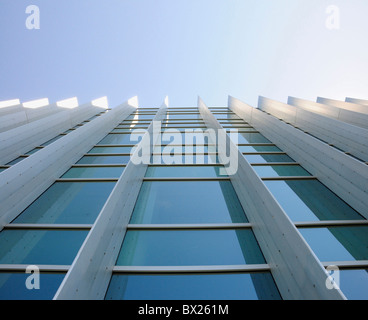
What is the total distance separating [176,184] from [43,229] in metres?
3.64

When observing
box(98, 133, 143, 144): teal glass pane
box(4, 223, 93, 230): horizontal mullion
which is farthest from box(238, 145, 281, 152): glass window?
box(4, 223, 93, 230): horizontal mullion

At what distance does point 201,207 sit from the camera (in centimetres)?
599

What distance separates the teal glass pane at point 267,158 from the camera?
859 centimetres

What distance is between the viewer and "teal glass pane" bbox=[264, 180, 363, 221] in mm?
5363

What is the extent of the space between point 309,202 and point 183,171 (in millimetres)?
3908

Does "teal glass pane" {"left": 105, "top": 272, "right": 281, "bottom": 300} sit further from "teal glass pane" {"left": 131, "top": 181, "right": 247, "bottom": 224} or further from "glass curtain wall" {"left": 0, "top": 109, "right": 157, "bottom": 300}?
"teal glass pane" {"left": 131, "top": 181, "right": 247, "bottom": 224}

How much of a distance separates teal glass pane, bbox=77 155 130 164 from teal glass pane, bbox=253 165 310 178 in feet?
16.0

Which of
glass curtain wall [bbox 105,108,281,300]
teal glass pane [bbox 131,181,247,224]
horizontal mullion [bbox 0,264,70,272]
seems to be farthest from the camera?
teal glass pane [bbox 131,181,247,224]

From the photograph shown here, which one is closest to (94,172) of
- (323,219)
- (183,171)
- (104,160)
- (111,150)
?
(104,160)

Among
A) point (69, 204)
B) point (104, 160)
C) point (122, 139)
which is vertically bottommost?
point (69, 204)

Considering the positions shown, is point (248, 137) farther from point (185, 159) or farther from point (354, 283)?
point (354, 283)

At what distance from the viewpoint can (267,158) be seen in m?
8.83

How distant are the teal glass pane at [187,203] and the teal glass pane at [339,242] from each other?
4.90 feet
